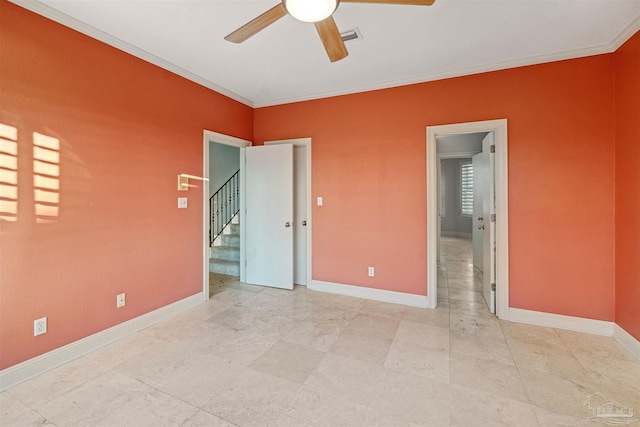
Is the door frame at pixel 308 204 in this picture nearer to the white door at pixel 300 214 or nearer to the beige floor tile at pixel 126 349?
the white door at pixel 300 214

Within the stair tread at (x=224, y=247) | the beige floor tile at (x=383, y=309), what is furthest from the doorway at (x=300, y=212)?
the stair tread at (x=224, y=247)

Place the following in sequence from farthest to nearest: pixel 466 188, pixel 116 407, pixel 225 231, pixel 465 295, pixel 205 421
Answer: pixel 466 188, pixel 225 231, pixel 465 295, pixel 116 407, pixel 205 421

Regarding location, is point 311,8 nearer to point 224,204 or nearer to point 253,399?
point 253,399

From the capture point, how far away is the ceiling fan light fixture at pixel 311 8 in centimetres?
148

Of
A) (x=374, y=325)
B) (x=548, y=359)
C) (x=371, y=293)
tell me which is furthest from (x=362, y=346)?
(x=548, y=359)

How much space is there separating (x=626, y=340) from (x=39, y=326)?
15.8ft

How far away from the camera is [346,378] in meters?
2.06

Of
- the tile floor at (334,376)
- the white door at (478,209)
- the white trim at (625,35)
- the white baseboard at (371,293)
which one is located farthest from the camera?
the white door at (478,209)

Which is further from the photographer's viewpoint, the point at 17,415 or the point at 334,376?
the point at 334,376

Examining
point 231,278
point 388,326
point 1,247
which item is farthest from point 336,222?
point 1,247

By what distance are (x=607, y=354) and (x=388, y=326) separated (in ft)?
5.87

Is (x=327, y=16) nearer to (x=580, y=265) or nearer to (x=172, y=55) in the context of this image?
(x=172, y=55)

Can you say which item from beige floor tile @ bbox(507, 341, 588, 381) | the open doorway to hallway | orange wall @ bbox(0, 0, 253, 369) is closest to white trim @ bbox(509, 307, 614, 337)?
the open doorway to hallway

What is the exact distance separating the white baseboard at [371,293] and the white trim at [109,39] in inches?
118
